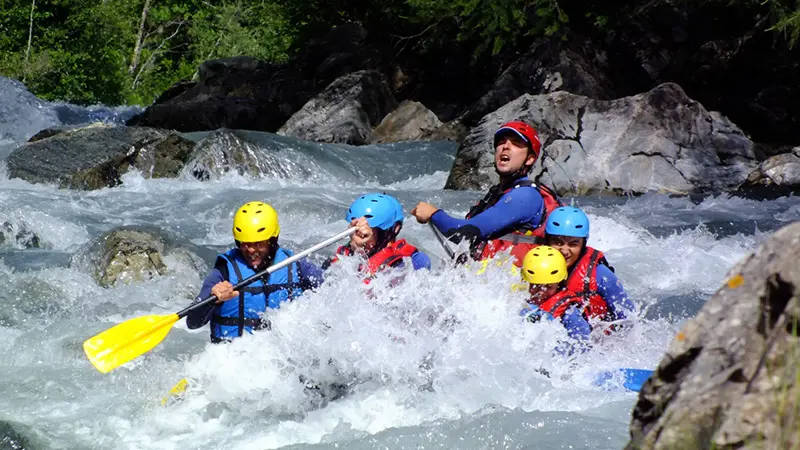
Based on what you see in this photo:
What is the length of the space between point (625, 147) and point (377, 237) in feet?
23.1

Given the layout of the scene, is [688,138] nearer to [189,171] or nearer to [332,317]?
[189,171]

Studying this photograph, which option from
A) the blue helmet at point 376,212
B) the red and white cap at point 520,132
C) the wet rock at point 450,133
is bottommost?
the wet rock at point 450,133

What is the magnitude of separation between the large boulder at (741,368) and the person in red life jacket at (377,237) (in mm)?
3154

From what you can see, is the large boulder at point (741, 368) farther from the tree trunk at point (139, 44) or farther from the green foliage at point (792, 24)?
the tree trunk at point (139, 44)

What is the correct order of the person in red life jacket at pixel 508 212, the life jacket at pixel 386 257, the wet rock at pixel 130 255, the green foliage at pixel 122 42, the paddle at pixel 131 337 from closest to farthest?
the paddle at pixel 131 337
the life jacket at pixel 386 257
the person in red life jacket at pixel 508 212
the wet rock at pixel 130 255
the green foliage at pixel 122 42

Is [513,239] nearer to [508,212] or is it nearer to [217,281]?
[508,212]

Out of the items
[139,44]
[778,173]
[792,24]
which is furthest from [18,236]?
[139,44]

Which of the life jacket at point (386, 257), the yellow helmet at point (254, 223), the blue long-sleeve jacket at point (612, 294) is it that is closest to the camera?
the yellow helmet at point (254, 223)

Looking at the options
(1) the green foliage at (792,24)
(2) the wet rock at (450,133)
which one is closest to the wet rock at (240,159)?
(2) the wet rock at (450,133)

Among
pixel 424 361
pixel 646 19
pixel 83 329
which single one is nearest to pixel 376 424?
pixel 424 361

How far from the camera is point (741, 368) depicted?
2076mm

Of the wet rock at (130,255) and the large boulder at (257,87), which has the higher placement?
the wet rock at (130,255)

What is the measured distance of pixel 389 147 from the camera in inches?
602

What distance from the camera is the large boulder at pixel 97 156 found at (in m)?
11.7
